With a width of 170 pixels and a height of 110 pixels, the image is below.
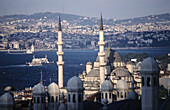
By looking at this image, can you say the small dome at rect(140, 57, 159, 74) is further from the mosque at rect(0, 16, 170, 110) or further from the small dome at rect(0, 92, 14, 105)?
the small dome at rect(0, 92, 14, 105)

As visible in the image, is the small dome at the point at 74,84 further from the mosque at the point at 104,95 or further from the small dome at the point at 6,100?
the small dome at the point at 6,100

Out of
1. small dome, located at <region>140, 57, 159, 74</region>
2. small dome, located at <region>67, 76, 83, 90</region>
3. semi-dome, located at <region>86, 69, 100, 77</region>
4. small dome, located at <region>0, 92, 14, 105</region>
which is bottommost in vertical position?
small dome, located at <region>0, 92, 14, 105</region>

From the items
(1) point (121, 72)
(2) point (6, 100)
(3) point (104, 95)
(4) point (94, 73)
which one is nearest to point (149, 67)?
(2) point (6, 100)

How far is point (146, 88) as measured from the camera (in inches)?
807

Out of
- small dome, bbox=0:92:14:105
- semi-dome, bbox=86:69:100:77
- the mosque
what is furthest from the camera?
semi-dome, bbox=86:69:100:77

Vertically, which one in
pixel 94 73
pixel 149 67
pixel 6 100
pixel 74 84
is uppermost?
pixel 149 67

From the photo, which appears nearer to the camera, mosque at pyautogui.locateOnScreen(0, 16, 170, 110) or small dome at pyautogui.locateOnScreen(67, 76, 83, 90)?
mosque at pyautogui.locateOnScreen(0, 16, 170, 110)

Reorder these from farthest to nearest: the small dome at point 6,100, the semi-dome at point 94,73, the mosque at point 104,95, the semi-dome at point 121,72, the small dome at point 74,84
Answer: the semi-dome at point 94,73 → the semi-dome at point 121,72 → the small dome at point 6,100 → the small dome at point 74,84 → the mosque at point 104,95

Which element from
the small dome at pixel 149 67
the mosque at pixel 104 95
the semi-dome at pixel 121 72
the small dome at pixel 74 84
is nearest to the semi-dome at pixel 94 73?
the mosque at pixel 104 95

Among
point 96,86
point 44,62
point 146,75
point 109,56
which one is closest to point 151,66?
point 146,75

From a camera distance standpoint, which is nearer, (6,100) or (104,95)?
(6,100)

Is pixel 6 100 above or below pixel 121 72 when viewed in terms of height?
below

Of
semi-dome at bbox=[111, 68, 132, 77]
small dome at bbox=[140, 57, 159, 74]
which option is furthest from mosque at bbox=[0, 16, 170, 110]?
semi-dome at bbox=[111, 68, 132, 77]

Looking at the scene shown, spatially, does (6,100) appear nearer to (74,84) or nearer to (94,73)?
(74,84)
